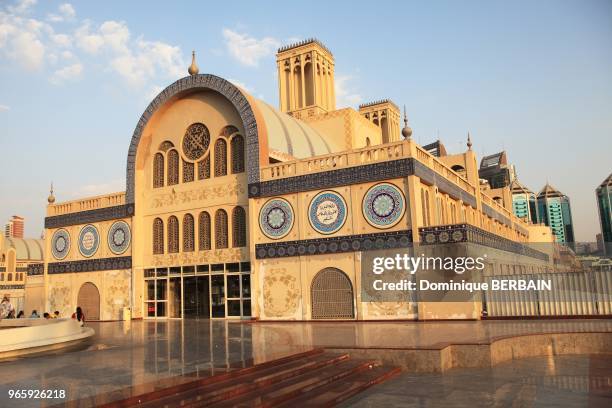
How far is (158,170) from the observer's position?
25969 millimetres

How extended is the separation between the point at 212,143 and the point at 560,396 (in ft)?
63.0

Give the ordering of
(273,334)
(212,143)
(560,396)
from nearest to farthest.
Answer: (560,396)
(273,334)
(212,143)

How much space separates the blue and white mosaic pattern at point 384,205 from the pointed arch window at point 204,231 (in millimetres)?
8046

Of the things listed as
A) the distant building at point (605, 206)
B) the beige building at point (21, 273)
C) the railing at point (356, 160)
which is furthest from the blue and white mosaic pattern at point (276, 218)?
the distant building at point (605, 206)

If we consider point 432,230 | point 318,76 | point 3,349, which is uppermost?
point 318,76

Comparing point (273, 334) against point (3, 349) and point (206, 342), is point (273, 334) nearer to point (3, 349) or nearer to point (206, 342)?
point (206, 342)

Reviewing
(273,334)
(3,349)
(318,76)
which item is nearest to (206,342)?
(273,334)

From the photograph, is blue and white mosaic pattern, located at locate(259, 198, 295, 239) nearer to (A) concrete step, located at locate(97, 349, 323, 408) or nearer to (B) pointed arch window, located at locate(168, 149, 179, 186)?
(B) pointed arch window, located at locate(168, 149, 179, 186)

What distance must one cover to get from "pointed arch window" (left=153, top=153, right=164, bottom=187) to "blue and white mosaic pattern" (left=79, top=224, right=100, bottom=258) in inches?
180

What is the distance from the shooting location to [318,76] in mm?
34969

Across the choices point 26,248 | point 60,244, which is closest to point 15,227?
point 26,248

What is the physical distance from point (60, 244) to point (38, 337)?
18.7m

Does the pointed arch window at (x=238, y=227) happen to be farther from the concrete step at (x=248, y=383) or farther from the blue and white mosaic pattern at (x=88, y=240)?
the concrete step at (x=248, y=383)

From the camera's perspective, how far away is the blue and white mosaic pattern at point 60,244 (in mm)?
28453
